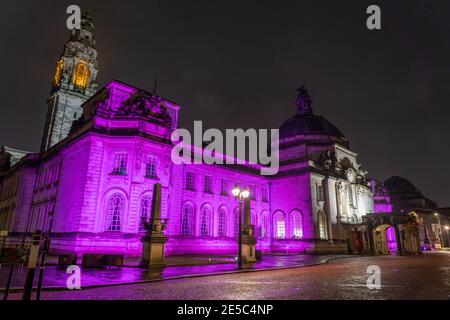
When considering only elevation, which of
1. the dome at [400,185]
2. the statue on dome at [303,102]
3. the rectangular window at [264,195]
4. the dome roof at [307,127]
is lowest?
the rectangular window at [264,195]

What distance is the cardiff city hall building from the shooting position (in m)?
25.0

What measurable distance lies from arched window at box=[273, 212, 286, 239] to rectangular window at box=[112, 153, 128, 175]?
22846mm

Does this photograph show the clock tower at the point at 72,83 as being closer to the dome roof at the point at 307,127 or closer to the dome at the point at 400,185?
the dome roof at the point at 307,127

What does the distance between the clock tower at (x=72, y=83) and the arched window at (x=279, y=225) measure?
113 feet

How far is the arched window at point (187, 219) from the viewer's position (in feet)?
103

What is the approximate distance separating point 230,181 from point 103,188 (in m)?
16.7

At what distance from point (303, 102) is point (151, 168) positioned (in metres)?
35.7

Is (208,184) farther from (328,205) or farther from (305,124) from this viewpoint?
(305,124)

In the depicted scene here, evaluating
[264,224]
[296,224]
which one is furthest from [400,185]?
[264,224]

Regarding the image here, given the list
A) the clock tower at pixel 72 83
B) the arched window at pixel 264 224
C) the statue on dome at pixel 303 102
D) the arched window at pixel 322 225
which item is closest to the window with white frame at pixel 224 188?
the arched window at pixel 264 224

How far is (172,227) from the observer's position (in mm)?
28797

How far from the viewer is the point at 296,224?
38.7 metres

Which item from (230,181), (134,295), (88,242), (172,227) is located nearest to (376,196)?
(230,181)
